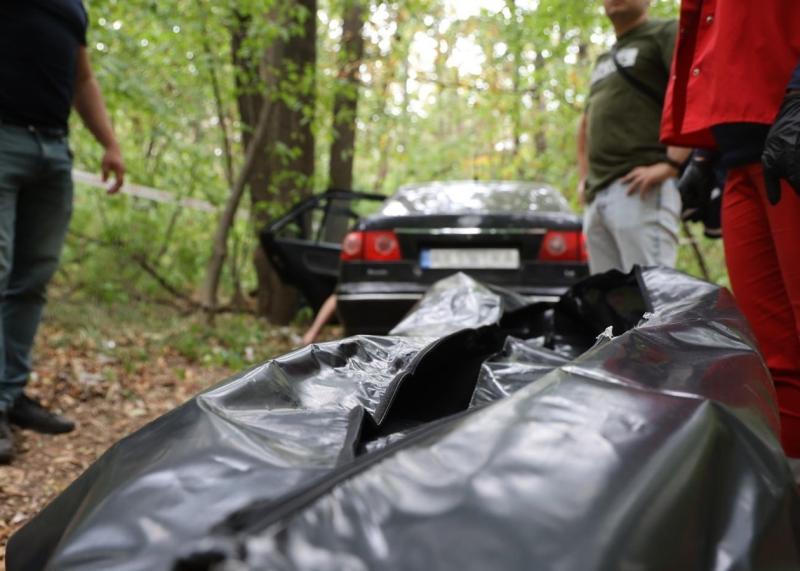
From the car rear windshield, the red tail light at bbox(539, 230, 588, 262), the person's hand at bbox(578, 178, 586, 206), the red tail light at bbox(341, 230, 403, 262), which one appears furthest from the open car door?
the person's hand at bbox(578, 178, 586, 206)

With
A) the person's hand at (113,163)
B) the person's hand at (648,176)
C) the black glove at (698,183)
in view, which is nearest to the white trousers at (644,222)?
the person's hand at (648,176)

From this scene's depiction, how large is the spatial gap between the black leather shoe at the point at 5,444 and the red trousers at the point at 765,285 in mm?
2358

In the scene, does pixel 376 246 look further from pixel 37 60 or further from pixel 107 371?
pixel 37 60

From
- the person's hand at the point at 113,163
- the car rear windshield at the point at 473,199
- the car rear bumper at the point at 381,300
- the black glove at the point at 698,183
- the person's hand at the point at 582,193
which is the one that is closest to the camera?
the black glove at the point at 698,183

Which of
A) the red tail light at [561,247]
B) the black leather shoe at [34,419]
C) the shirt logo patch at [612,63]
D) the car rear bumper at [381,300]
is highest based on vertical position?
the shirt logo patch at [612,63]

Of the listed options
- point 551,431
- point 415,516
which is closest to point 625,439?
point 551,431

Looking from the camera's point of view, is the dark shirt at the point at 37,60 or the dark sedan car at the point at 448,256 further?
the dark sedan car at the point at 448,256

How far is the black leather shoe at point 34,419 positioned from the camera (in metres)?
2.53

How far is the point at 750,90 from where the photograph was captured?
61.0 inches

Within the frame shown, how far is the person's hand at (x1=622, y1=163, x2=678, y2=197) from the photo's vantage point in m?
2.63

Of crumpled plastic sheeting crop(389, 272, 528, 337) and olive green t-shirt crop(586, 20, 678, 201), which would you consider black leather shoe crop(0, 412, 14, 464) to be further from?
olive green t-shirt crop(586, 20, 678, 201)

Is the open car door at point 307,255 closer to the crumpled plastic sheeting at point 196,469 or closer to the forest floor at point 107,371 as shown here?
the forest floor at point 107,371

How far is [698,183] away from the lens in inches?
84.8

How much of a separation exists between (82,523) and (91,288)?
626 cm
